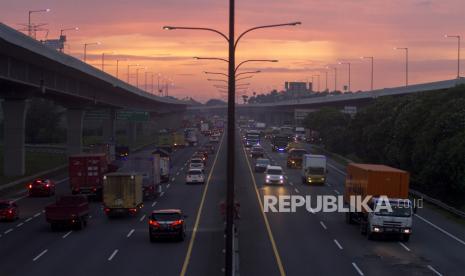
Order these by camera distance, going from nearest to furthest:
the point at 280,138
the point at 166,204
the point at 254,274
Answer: the point at 254,274 → the point at 166,204 → the point at 280,138

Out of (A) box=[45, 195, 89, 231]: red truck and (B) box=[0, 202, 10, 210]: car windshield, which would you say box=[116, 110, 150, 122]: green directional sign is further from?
(A) box=[45, 195, 89, 231]: red truck

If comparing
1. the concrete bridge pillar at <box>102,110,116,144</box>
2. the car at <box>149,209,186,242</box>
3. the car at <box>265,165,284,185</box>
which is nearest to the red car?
the car at <box>265,165,284,185</box>

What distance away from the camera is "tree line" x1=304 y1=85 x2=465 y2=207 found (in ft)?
174

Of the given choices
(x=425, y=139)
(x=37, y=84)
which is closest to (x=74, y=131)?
(x=37, y=84)

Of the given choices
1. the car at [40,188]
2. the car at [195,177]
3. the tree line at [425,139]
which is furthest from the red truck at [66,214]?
the car at [195,177]

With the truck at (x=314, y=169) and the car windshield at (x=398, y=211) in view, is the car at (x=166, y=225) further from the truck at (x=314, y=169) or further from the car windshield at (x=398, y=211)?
the truck at (x=314, y=169)

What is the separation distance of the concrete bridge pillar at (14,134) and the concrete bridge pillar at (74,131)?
765 inches

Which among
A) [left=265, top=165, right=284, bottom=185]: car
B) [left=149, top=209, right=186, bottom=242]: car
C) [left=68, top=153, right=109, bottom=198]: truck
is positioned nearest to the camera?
[left=149, top=209, right=186, bottom=242]: car

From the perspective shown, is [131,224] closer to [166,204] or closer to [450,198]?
[166,204]

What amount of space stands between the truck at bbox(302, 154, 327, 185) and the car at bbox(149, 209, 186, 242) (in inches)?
1309

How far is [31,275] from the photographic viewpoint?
27.8 metres

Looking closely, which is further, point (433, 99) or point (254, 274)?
point (433, 99)

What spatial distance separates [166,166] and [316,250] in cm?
3941

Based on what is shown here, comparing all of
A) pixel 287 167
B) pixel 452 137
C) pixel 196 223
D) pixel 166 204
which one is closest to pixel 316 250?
pixel 196 223
